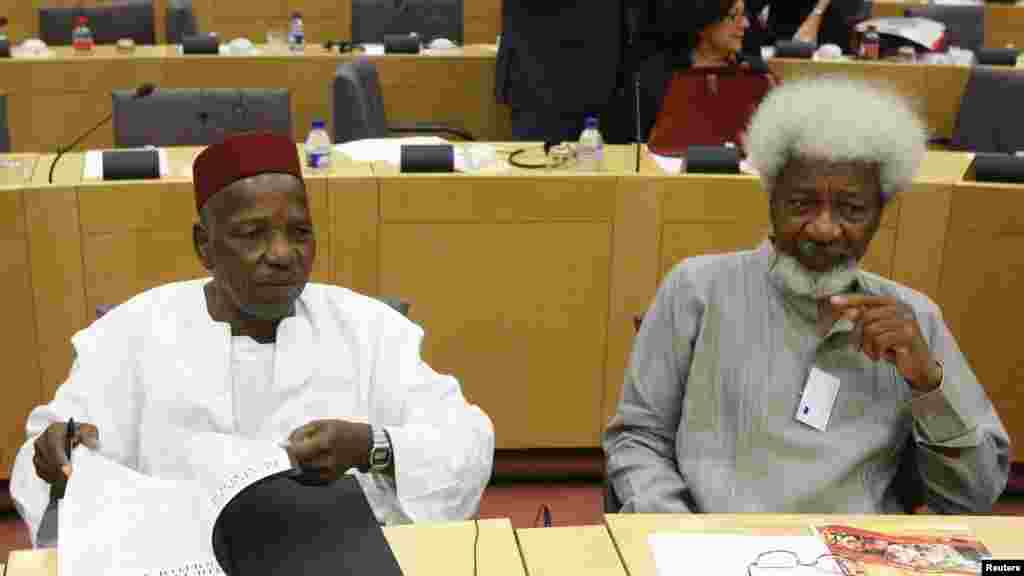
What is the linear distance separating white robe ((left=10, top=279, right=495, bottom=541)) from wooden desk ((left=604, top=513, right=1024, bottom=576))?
339 mm

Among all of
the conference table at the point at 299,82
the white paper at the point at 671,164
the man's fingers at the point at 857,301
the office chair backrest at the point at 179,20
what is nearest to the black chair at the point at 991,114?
the conference table at the point at 299,82

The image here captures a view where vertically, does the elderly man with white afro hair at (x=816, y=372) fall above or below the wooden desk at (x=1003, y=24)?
below

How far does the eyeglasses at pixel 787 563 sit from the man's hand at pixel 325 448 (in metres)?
0.67

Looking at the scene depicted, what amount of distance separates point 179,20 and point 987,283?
4820 millimetres

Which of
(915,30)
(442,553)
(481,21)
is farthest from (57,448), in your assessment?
(481,21)

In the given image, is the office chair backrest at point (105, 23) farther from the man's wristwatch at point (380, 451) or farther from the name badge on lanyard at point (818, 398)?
the name badge on lanyard at point (818, 398)

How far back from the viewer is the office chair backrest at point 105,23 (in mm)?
6621

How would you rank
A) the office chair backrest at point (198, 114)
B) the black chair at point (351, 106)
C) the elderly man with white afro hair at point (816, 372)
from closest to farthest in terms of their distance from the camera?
the elderly man with white afro hair at point (816, 372) → the office chair backrest at point (198, 114) → the black chair at point (351, 106)

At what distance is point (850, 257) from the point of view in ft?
7.32

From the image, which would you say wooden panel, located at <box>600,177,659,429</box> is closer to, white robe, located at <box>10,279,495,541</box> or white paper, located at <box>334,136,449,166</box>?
white paper, located at <box>334,136,449,166</box>

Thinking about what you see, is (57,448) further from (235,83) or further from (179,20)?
(179,20)

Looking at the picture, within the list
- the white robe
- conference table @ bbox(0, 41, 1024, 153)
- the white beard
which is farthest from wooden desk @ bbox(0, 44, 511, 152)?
the white beard

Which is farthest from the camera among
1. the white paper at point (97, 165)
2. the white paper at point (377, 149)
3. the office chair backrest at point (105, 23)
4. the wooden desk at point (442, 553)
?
the office chair backrest at point (105, 23)

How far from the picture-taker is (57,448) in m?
1.95
